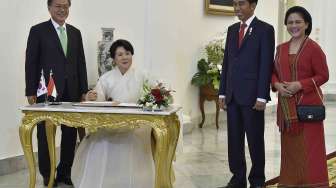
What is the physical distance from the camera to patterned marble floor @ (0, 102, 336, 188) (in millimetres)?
5406

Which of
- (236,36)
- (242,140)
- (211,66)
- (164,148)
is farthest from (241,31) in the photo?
(211,66)

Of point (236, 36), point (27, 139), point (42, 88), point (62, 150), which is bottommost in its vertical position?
point (62, 150)

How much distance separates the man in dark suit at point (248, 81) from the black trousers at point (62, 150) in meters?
1.65

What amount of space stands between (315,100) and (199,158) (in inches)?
97.5

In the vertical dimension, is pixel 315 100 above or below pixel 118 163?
above

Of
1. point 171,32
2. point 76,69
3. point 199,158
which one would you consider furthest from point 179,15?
point 76,69

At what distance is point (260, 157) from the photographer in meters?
4.75

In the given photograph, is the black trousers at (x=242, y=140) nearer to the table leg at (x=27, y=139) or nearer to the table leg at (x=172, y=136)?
the table leg at (x=172, y=136)

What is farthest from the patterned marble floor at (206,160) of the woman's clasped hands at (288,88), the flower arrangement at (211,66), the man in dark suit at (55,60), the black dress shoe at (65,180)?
the woman's clasped hands at (288,88)

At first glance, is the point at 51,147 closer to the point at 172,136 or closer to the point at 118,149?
the point at 118,149

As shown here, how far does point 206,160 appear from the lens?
21.5ft

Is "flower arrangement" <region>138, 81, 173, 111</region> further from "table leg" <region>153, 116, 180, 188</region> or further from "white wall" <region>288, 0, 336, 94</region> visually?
"white wall" <region>288, 0, 336, 94</region>

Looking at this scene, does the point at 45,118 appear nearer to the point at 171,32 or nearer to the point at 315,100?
the point at 315,100

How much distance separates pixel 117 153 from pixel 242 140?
47.0 inches
